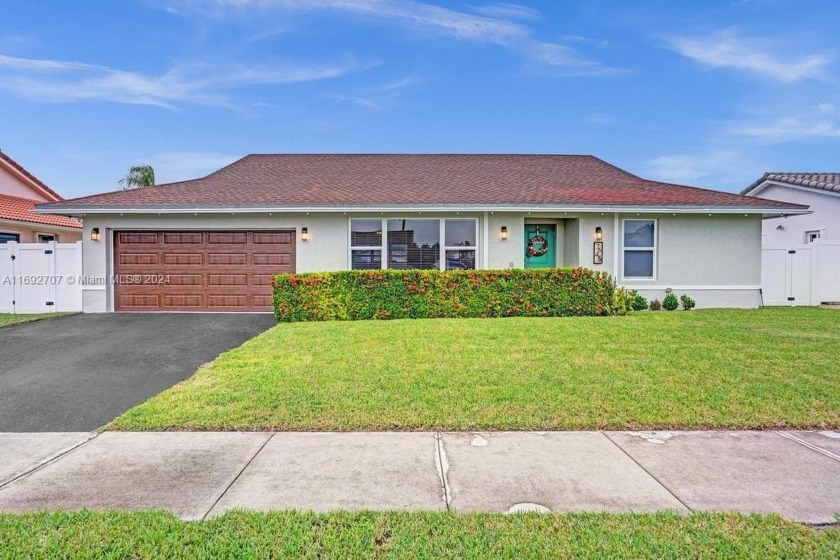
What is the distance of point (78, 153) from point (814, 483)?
27570mm

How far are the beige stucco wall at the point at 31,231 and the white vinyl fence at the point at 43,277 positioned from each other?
3688 millimetres

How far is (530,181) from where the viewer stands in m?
13.3

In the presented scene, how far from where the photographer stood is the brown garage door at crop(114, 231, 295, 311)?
1151 centimetres

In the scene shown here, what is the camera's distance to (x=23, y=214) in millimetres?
15008

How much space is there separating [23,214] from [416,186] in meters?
13.8

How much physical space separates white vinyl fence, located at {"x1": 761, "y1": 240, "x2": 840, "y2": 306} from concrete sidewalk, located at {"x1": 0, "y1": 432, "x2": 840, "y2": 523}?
11.2m

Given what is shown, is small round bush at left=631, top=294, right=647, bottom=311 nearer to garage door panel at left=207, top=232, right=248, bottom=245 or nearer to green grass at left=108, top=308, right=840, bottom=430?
green grass at left=108, top=308, right=840, bottom=430

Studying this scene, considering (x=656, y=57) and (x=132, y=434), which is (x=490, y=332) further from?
(x=656, y=57)

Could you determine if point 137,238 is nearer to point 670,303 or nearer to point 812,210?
point 670,303

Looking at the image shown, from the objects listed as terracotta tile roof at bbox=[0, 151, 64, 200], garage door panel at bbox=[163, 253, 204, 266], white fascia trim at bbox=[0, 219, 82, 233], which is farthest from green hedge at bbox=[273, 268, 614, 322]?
terracotta tile roof at bbox=[0, 151, 64, 200]

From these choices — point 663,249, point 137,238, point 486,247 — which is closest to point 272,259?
point 137,238

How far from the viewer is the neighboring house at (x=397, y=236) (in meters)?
11.2

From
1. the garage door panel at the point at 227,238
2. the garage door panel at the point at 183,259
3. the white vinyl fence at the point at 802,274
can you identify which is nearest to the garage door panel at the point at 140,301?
the garage door panel at the point at 183,259

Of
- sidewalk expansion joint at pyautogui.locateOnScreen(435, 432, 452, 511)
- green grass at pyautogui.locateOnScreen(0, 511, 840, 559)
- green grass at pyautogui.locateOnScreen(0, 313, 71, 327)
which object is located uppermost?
green grass at pyautogui.locateOnScreen(0, 313, 71, 327)
